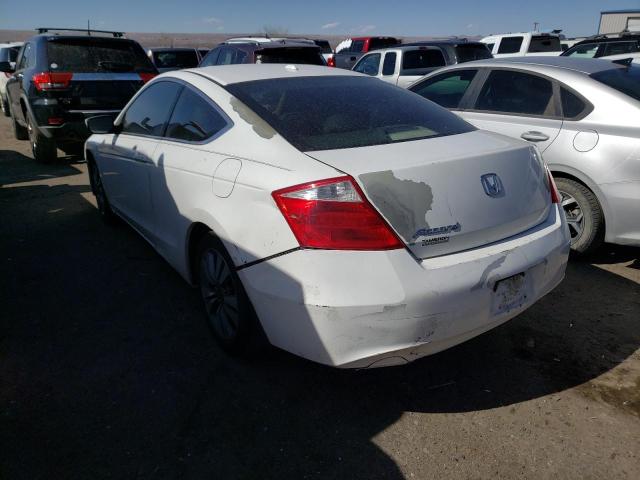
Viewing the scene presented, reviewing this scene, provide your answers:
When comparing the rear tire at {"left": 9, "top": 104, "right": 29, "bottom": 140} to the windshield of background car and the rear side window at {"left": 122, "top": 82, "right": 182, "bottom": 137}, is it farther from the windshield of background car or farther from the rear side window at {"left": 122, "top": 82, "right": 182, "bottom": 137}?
the windshield of background car

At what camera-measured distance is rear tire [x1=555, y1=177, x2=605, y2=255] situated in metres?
3.94

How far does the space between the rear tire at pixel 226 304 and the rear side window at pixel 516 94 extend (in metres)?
3.06

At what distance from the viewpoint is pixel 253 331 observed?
2.62 m

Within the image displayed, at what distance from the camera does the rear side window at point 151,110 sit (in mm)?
3498

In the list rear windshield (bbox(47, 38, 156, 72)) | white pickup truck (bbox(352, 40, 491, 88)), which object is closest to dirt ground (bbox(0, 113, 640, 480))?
rear windshield (bbox(47, 38, 156, 72))

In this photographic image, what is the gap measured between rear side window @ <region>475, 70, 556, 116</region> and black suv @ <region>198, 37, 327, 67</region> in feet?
17.2

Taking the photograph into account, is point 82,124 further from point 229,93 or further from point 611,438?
point 611,438

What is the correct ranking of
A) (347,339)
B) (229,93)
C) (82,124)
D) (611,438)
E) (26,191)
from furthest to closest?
(82,124), (26,191), (229,93), (611,438), (347,339)

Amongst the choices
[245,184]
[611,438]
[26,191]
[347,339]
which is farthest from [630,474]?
[26,191]

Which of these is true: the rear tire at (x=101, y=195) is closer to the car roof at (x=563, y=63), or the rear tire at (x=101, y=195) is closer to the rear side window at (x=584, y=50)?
the car roof at (x=563, y=63)

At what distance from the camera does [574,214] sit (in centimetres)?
411

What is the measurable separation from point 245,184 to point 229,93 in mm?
759

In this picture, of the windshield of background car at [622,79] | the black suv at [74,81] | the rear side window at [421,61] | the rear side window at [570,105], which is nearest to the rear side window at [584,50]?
the rear side window at [421,61]

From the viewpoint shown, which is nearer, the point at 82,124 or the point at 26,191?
the point at 26,191
